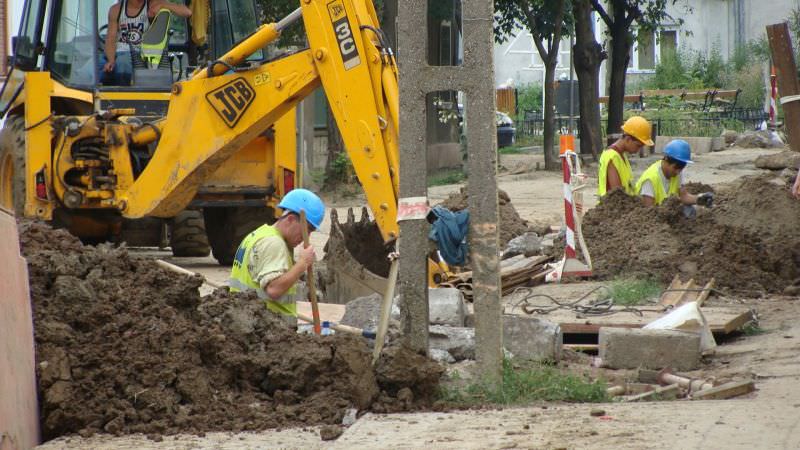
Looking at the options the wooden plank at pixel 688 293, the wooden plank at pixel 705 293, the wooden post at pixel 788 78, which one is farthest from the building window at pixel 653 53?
the wooden plank at pixel 688 293

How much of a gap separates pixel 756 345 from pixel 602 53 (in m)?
20.1

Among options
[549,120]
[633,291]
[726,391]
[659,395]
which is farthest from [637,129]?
[549,120]

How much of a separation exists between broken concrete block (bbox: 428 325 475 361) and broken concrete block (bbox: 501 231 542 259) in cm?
485

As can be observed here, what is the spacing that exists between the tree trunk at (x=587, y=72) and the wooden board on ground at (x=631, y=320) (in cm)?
1867

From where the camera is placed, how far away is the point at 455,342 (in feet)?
24.8

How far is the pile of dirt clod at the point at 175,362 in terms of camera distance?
6188 millimetres

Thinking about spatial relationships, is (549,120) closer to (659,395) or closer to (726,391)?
(659,395)

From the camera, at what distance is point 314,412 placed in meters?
6.39

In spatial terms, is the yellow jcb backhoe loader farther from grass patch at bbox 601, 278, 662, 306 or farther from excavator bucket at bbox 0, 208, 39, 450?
excavator bucket at bbox 0, 208, 39, 450

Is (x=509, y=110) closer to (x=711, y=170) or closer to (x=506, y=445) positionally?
(x=711, y=170)

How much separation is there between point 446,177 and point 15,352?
22.2 meters

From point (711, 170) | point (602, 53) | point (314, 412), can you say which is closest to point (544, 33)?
point (602, 53)

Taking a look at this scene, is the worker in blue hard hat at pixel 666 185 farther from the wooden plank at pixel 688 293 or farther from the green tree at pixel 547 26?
the green tree at pixel 547 26

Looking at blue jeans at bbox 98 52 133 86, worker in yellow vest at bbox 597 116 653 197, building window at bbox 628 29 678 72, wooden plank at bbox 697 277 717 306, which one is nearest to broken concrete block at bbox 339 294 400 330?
wooden plank at bbox 697 277 717 306
